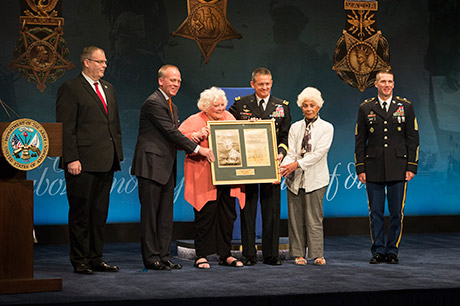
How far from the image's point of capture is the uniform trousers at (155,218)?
4914 millimetres

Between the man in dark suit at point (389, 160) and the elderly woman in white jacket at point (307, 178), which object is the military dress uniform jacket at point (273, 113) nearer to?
the elderly woman in white jacket at point (307, 178)

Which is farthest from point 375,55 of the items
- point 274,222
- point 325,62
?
point 274,222

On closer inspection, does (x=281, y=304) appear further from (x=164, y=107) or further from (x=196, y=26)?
(x=196, y=26)

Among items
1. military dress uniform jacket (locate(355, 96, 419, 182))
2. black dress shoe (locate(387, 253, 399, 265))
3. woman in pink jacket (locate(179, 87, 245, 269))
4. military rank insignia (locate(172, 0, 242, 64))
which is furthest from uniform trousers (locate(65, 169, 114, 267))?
military rank insignia (locate(172, 0, 242, 64))

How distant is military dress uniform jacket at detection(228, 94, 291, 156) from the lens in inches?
210

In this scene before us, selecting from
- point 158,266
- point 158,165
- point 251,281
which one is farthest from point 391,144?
point 158,266

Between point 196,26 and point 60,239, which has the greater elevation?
point 196,26

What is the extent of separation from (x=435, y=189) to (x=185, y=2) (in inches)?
155

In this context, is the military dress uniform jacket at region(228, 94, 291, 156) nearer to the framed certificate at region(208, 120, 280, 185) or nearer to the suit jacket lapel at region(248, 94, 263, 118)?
the suit jacket lapel at region(248, 94, 263, 118)

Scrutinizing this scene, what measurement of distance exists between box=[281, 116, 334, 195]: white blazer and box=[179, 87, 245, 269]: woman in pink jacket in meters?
0.52

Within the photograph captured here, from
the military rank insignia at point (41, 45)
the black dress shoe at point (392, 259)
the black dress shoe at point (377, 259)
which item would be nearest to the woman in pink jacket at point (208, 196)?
the black dress shoe at point (377, 259)

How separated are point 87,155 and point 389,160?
8.31 feet

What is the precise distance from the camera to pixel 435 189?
7902mm

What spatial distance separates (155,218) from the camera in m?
4.96
